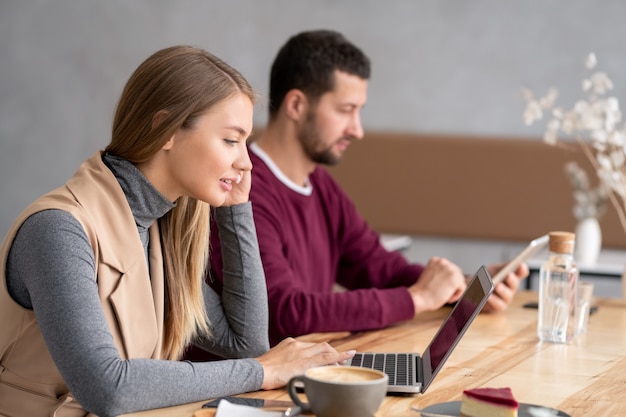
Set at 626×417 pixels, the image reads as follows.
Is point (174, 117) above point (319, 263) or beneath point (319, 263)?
above

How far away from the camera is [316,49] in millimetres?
2496

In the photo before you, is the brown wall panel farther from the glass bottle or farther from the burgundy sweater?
the glass bottle

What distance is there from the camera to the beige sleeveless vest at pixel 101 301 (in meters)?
1.39

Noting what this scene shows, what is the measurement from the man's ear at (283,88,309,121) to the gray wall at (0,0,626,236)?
197cm

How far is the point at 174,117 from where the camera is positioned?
1.48m

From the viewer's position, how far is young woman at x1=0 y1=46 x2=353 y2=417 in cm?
126

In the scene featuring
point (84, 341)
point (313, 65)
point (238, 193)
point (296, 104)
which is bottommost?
point (84, 341)

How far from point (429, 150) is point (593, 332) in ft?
7.86

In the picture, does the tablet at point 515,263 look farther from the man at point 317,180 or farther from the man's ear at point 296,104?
the man's ear at point 296,104

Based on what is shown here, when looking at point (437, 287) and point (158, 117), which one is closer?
point (158, 117)

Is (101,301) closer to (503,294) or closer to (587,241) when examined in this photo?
(503,294)

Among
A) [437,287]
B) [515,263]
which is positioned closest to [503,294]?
[515,263]

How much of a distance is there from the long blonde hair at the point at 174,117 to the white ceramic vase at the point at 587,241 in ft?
7.07

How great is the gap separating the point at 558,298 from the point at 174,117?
0.90 meters
